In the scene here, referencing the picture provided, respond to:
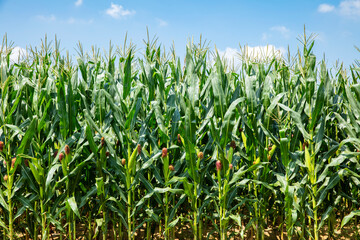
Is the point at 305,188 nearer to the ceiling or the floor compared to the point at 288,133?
nearer to the floor

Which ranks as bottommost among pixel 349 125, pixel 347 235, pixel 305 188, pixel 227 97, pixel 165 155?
pixel 347 235

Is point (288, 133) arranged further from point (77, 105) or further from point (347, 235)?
point (77, 105)

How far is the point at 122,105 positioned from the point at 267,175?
5.31 feet

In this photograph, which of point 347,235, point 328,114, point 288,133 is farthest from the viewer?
point 347,235

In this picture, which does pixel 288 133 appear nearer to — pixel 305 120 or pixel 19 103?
pixel 305 120

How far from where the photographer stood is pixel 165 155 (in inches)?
122

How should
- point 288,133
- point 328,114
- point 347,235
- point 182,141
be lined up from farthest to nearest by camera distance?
point 347,235 → point 288,133 → point 328,114 → point 182,141

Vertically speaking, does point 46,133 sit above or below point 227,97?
below

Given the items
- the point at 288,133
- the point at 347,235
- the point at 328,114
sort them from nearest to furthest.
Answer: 1. the point at 328,114
2. the point at 288,133
3. the point at 347,235

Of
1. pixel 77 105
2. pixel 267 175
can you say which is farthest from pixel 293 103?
pixel 77 105

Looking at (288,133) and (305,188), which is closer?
(305,188)

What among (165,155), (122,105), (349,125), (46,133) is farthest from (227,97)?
(46,133)

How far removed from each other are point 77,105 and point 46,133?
1.39ft

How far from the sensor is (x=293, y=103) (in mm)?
3566
